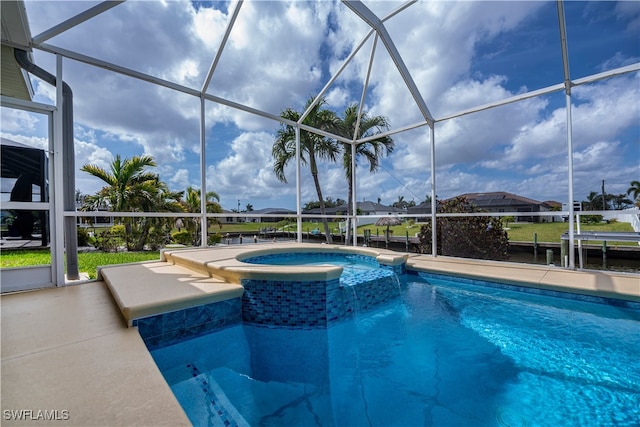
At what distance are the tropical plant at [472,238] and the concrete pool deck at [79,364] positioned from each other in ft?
8.00

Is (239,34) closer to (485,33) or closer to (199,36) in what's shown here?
(199,36)

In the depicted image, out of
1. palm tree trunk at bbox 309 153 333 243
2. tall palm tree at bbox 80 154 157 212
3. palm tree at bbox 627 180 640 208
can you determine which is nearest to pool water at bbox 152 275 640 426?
palm tree at bbox 627 180 640 208

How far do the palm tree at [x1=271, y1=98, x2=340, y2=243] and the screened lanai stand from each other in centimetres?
167

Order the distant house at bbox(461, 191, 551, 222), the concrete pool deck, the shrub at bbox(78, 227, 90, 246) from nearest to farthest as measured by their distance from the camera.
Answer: the concrete pool deck
the distant house at bbox(461, 191, 551, 222)
the shrub at bbox(78, 227, 90, 246)

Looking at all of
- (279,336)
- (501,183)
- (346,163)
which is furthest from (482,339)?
(346,163)

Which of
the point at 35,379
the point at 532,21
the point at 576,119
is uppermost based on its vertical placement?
the point at 532,21

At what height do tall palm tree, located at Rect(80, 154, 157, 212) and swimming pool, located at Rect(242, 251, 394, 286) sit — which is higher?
tall palm tree, located at Rect(80, 154, 157, 212)

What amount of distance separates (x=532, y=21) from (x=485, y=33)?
99 cm

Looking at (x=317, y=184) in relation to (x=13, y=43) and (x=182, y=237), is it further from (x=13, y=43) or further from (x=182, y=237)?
(x=13, y=43)

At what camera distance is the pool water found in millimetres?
1890

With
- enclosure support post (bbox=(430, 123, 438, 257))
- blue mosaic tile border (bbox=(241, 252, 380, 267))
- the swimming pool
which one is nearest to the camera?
the swimming pool

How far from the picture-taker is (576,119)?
424cm

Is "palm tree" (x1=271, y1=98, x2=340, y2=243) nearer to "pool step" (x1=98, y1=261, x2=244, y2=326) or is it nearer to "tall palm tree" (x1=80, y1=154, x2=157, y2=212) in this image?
"tall palm tree" (x1=80, y1=154, x2=157, y2=212)

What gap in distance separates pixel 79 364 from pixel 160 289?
122 cm
